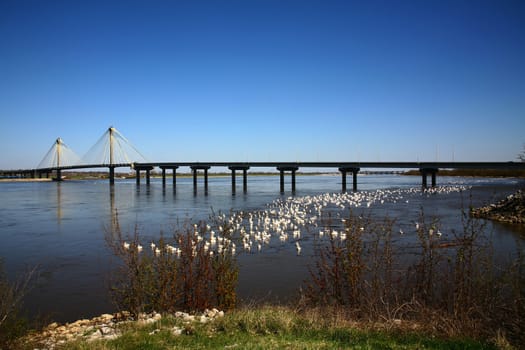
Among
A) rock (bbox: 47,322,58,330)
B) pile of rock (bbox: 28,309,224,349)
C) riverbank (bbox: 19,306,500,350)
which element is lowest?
rock (bbox: 47,322,58,330)

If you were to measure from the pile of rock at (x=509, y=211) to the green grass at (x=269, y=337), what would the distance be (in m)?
20.8

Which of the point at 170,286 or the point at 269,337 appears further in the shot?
the point at 170,286

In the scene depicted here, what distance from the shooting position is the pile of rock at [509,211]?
24.3 m

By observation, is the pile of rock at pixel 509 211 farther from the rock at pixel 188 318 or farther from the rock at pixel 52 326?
the rock at pixel 52 326

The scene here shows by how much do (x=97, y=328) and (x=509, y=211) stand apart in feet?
90.2

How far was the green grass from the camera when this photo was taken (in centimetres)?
637

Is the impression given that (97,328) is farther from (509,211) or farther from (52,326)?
(509,211)

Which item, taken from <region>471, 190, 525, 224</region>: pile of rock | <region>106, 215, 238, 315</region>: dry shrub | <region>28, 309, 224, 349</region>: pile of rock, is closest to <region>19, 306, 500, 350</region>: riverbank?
<region>28, 309, 224, 349</region>: pile of rock

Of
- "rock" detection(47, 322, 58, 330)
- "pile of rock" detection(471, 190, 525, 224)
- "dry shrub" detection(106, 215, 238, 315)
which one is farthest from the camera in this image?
"pile of rock" detection(471, 190, 525, 224)

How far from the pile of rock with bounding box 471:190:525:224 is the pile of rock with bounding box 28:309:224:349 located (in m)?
22.2

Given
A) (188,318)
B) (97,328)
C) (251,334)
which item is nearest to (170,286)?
(188,318)

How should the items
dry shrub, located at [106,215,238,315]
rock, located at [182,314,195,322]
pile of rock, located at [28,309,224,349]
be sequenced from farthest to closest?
dry shrub, located at [106,215,238,315] → rock, located at [182,314,195,322] → pile of rock, located at [28,309,224,349]

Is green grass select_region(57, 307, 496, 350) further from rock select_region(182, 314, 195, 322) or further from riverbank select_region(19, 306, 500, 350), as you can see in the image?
rock select_region(182, 314, 195, 322)

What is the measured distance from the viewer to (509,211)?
2634 cm
